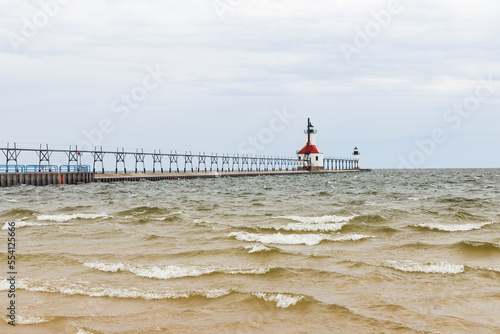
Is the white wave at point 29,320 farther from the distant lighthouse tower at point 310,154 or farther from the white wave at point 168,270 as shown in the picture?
the distant lighthouse tower at point 310,154

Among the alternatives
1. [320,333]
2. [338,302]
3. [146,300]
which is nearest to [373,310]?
[338,302]

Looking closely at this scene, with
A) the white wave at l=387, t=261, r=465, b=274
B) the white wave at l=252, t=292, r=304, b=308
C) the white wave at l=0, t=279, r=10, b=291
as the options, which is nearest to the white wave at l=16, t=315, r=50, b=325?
the white wave at l=0, t=279, r=10, b=291

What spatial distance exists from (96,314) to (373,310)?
3.83m

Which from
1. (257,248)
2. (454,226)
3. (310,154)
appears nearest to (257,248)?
(257,248)

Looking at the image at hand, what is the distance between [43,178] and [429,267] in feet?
160

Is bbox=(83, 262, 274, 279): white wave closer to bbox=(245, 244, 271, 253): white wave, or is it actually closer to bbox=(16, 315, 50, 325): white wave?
bbox=(245, 244, 271, 253): white wave

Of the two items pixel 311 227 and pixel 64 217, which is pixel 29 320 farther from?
pixel 64 217

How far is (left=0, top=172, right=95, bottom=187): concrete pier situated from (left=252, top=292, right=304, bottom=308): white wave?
4543cm

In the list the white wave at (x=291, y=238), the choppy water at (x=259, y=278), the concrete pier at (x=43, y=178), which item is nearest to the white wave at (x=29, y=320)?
the choppy water at (x=259, y=278)

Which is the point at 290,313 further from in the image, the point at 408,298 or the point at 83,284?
the point at 83,284

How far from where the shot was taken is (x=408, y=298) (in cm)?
710

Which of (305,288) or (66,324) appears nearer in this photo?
(66,324)

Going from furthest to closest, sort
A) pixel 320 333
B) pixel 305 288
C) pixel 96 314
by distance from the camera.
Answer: pixel 305 288 → pixel 96 314 → pixel 320 333

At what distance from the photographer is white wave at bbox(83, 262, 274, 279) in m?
8.65
